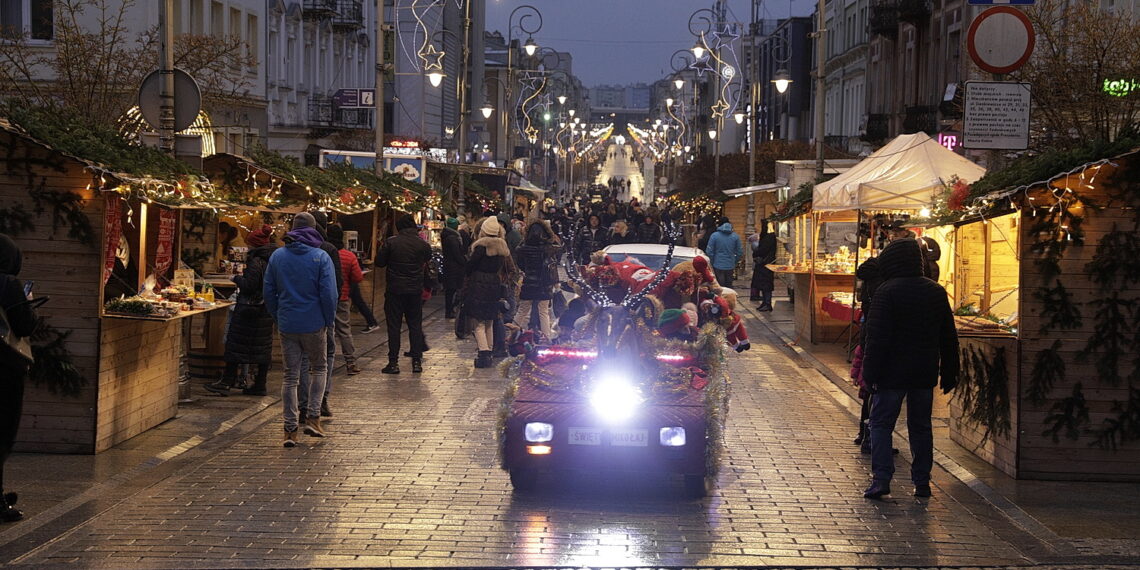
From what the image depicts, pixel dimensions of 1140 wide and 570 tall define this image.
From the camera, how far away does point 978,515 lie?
8.98 metres

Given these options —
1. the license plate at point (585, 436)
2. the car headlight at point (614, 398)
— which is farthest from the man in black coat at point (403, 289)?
the license plate at point (585, 436)

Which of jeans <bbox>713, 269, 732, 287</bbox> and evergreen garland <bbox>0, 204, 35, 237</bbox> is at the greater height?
evergreen garland <bbox>0, 204, 35, 237</bbox>

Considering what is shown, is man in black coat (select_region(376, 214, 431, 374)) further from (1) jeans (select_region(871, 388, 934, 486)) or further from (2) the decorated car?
(1) jeans (select_region(871, 388, 934, 486))

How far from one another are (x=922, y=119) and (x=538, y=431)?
34.0 m

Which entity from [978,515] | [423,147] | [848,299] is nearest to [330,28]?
[423,147]

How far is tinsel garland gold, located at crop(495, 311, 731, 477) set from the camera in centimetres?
926

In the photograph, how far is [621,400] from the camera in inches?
363

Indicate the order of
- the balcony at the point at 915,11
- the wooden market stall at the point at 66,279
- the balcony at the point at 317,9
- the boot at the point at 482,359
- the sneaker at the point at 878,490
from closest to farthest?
the sneaker at the point at 878,490, the wooden market stall at the point at 66,279, the boot at the point at 482,359, the balcony at the point at 915,11, the balcony at the point at 317,9

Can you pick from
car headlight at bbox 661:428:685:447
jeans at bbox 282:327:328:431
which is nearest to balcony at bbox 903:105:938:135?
jeans at bbox 282:327:328:431

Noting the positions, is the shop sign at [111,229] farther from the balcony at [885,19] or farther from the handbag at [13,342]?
the balcony at [885,19]

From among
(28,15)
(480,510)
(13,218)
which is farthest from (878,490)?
(28,15)

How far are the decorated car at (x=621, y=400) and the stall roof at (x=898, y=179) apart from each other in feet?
26.9

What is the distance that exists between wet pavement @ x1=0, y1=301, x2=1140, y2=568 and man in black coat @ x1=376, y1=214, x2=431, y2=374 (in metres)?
3.76

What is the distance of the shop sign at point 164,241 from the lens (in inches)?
505
